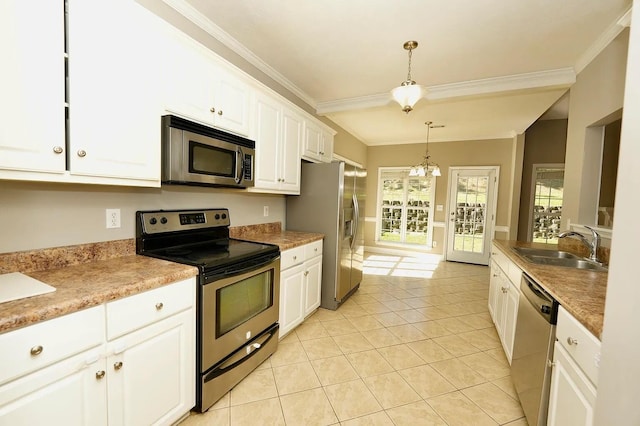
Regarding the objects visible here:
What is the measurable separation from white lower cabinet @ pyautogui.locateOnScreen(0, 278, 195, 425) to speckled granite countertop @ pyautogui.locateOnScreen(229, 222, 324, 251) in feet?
3.33

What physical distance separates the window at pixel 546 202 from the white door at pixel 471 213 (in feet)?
2.15

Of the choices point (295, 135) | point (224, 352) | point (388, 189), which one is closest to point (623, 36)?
point (295, 135)

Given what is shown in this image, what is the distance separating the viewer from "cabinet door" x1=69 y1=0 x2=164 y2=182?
1.24 m

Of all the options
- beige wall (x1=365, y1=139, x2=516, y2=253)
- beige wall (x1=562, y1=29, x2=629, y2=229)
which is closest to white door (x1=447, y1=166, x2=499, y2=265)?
beige wall (x1=365, y1=139, x2=516, y2=253)

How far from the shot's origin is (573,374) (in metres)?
1.11

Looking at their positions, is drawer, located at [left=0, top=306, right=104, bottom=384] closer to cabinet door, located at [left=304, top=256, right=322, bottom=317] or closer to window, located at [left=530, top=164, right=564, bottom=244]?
cabinet door, located at [left=304, top=256, right=322, bottom=317]

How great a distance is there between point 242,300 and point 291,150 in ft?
5.29

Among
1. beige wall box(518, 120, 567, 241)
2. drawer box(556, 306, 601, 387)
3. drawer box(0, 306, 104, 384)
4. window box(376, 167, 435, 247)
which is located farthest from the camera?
window box(376, 167, 435, 247)

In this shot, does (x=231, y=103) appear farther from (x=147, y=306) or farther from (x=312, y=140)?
(x=147, y=306)

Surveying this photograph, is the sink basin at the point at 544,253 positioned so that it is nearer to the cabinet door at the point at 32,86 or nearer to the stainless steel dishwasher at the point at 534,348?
the stainless steel dishwasher at the point at 534,348

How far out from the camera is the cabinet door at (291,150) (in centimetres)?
273

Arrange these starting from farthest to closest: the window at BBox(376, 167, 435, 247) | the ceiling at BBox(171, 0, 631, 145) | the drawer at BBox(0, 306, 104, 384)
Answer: the window at BBox(376, 167, 435, 247)
the ceiling at BBox(171, 0, 631, 145)
the drawer at BBox(0, 306, 104, 384)

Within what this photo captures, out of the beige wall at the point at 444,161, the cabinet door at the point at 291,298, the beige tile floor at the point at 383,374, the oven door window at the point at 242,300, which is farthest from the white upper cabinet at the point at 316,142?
the beige wall at the point at 444,161

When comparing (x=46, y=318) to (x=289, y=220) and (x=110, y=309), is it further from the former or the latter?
(x=289, y=220)
